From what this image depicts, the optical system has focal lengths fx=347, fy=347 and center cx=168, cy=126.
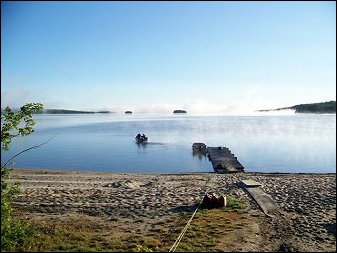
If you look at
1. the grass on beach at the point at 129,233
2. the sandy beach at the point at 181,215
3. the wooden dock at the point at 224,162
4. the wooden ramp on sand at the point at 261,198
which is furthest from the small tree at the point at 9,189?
the wooden dock at the point at 224,162

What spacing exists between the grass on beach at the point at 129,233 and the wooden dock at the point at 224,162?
19279mm

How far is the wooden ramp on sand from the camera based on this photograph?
18.3 m

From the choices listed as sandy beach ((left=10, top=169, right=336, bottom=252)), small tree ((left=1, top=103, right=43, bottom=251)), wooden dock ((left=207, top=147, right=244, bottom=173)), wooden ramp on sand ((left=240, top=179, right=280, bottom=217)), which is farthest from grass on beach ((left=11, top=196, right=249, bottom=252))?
wooden dock ((left=207, top=147, right=244, bottom=173))

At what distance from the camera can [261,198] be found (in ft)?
→ 68.8

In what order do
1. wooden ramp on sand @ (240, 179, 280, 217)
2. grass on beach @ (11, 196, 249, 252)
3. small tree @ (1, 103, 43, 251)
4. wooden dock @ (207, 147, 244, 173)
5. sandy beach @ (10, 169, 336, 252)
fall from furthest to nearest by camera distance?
1. wooden dock @ (207, 147, 244, 173)
2. wooden ramp on sand @ (240, 179, 280, 217)
3. sandy beach @ (10, 169, 336, 252)
4. grass on beach @ (11, 196, 249, 252)
5. small tree @ (1, 103, 43, 251)

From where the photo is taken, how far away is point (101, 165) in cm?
4716

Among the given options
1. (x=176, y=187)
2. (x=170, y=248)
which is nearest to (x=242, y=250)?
(x=170, y=248)

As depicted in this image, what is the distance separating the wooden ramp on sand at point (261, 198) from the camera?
59.9ft

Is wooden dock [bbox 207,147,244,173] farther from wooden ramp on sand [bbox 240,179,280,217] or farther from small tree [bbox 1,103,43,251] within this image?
small tree [bbox 1,103,43,251]

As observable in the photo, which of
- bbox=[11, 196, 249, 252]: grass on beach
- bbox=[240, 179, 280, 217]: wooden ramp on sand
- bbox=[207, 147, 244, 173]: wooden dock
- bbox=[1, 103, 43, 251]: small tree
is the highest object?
bbox=[1, 103, 43, 251]: small tree

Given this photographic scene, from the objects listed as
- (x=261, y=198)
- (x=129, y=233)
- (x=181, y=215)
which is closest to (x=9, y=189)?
(x=129, y=233)

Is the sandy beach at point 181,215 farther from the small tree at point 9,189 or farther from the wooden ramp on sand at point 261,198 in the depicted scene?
the small tree at point 9,189

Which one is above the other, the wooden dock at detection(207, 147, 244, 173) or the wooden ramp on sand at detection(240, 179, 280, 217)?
the wooden ramp on sand at detection(240, 179, 280, 217)

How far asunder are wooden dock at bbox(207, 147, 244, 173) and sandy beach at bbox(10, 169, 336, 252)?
10544mm
